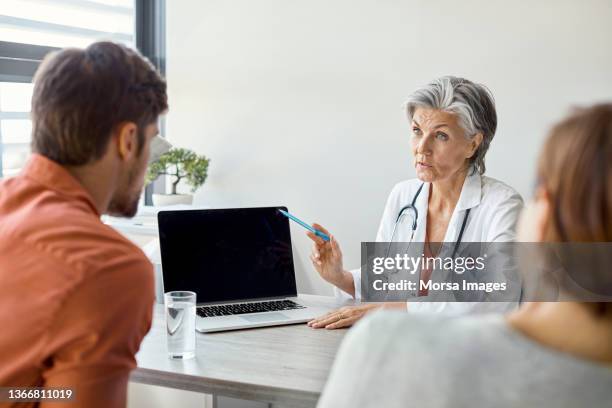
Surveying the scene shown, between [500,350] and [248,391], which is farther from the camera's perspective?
[248,391]

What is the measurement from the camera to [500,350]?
0.72 meters

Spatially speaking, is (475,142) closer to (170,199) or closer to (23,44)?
(170,199)

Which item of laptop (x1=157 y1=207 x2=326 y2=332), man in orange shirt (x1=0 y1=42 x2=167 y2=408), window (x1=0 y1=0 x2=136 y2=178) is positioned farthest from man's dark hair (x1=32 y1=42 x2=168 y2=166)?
window (x1=0 y1=0 x2=136 y2=178)

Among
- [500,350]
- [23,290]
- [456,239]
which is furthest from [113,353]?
[456,239]

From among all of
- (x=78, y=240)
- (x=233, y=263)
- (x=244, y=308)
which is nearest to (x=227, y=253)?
(x=233, y=263)

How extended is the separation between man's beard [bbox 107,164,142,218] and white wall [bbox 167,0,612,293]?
79.0 inches

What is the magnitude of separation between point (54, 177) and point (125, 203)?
179 millimetres

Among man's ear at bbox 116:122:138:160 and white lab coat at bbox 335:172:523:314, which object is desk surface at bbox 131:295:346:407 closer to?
white lab coat at bbox 335:172:523:314

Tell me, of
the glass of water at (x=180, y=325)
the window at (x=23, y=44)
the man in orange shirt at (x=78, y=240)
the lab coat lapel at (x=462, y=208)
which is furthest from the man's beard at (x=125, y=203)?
the window at (x=23, y=44)

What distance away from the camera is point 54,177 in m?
1.12

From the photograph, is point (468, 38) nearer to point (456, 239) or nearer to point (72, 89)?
point (456, 239)

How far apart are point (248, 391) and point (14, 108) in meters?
2.06

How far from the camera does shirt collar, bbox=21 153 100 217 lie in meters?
1.12

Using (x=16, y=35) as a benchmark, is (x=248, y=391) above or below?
below
